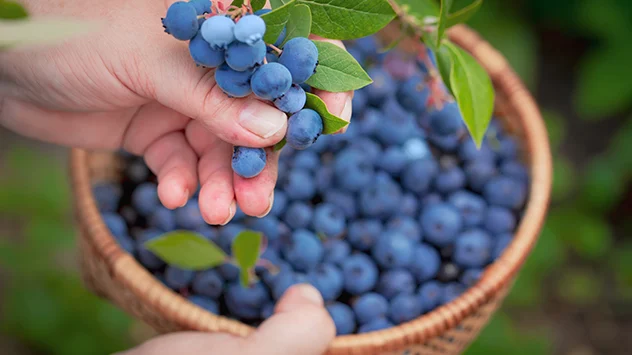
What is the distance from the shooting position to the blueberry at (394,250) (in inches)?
41.4

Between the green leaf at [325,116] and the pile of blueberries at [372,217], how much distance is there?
17.8 inches

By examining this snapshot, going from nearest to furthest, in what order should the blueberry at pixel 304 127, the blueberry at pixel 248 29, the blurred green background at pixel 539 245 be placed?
1. the blueberry at pixel 248 29
2. the blueberry at pixel 304 127
3. the blurred green background at pixel 539 245

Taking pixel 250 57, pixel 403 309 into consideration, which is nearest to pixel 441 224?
pixel 403 309

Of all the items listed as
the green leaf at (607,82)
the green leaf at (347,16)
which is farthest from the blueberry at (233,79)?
the green leaf at (607,82)

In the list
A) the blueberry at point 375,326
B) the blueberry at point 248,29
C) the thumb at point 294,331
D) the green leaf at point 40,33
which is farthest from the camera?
the blueberry at point 375,326

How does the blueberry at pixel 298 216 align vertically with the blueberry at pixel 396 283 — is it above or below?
above

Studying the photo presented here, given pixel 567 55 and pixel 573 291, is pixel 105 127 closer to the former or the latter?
pixel 573 291

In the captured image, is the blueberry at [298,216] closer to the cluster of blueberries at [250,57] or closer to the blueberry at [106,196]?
the blueberry at [106,196]

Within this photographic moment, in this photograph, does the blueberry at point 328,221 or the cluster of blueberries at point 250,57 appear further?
the blueberry at point 328,221

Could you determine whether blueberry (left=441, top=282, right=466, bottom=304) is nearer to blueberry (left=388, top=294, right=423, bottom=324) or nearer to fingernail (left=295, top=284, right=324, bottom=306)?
blueberry (left=388, top=294, right=423, bottom=324)

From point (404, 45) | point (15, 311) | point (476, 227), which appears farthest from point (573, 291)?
point (15, 311)

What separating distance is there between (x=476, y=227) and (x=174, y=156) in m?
0.59

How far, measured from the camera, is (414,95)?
117cm

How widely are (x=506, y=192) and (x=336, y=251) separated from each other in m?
0.34
